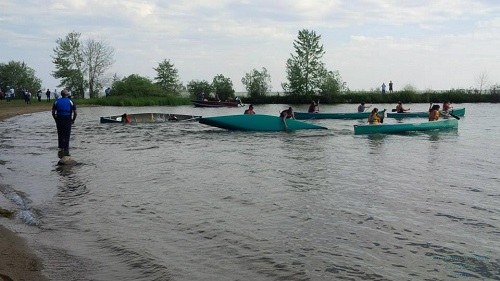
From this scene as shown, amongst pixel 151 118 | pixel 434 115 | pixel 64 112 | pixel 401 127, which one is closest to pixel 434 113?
pixel 434 115

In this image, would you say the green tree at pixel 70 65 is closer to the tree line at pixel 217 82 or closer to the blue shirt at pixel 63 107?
the tree line at pixel 217 82

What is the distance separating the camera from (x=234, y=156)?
17953 mm

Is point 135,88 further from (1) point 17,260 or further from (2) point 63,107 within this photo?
(1) point 17,260

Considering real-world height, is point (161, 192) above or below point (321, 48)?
below

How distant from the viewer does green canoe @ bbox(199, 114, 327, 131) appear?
26266 mm

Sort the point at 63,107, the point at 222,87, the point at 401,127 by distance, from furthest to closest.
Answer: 1. the point at 222,87
2. the point at 401,127
3. the point at 63,107

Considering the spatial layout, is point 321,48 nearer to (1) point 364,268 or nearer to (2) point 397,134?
(2) point 397,134

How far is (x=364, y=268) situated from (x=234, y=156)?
1163 cm

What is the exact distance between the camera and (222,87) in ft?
261

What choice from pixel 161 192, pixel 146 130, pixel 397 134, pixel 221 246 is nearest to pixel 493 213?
pixel 221 246

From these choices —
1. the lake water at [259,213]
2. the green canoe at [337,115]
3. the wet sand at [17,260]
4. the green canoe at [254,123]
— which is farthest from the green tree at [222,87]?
the wet sand at [17,260]

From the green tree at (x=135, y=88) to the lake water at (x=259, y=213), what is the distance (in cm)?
5182

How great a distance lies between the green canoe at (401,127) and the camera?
2508cm

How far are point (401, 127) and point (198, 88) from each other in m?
58.1
